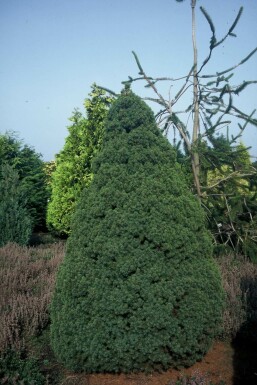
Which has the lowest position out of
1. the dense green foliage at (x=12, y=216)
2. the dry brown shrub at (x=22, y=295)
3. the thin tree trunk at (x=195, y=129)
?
the dry brown shrub at (x=22, y=295)

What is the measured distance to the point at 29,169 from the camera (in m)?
10.4

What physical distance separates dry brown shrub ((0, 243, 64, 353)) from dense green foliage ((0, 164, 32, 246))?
1389mm

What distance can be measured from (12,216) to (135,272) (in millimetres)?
5419

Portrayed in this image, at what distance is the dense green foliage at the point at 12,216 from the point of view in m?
7.49

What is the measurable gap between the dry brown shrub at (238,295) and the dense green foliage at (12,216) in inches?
171

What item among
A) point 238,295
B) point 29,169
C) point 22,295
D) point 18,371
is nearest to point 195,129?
point 238,295

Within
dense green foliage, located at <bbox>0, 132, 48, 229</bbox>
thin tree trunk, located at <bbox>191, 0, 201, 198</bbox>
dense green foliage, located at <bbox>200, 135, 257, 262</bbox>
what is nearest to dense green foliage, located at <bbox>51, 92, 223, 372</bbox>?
thin tree trunk, located at <bbox>191, 0, 201, 198</bbox>

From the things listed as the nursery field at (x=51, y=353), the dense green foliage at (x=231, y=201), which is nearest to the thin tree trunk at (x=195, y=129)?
the dense green foliage at (x=231, y=201)

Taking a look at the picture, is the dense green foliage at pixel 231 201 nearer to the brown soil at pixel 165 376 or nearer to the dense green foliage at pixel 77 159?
the brown soil at pixel 165 376

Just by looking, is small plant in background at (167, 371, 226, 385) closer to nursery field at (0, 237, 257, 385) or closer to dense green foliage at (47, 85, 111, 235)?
nursery field at (0, 237, 257, 385)

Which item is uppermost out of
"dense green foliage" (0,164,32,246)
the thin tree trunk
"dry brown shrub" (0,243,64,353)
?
the thin tree trunk

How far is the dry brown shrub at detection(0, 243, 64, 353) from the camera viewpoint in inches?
128

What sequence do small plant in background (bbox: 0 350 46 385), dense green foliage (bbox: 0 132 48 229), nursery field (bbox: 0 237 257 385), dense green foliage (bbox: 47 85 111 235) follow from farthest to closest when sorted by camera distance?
1. dense green foliage (bbox: 0 132 48 229)
2. dense green foliage (bbox: 47 85 111 235)
3. nursery field (bbox: 0 237 257 385)
4. small plant in background (bbox: 0 350 46 385)

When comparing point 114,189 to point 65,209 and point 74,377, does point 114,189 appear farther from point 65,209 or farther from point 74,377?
point 65,209
